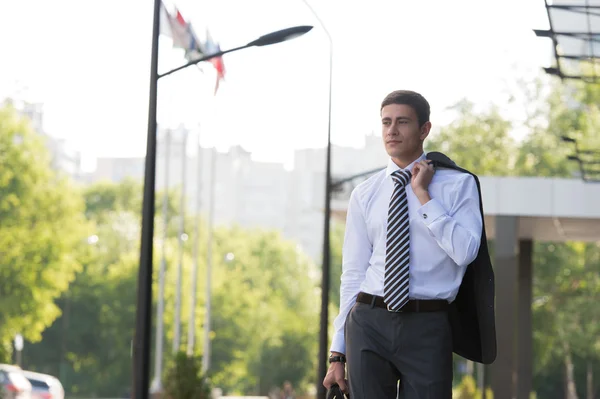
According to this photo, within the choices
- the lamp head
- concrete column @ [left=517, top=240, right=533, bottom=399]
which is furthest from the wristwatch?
concrete column @ [left=517, top=240, right=533, bottom=399]

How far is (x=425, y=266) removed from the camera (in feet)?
14.4

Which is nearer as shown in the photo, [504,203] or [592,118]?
[504,203]

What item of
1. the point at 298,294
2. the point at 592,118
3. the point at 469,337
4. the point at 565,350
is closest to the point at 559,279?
the point at 565,350

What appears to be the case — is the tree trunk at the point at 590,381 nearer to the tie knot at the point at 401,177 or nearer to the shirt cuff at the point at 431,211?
the tie knot at the point at 401,177

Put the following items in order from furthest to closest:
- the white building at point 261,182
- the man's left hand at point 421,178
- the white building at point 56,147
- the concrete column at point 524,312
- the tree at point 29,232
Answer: the white building at point 261,182, the white building at point 56,147, the tree at point 29,232, the concrete column at point 524,312, the man's left hand at point 421,178

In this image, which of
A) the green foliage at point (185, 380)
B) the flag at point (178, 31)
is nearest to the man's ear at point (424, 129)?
the green foliage at point (185, 380)

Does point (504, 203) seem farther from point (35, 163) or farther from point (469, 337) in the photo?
point (35, 163)

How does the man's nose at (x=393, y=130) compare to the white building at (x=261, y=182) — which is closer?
the man's nose at (x=393, y=130)

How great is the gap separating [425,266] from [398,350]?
13.0 inches

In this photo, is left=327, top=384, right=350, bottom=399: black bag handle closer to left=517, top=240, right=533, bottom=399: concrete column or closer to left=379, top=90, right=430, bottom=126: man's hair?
left=379, top=90, right=430, bottom=126: man's hair

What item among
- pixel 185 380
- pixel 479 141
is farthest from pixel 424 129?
pixel 479 141

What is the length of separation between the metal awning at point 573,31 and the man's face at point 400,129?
7.80 metres

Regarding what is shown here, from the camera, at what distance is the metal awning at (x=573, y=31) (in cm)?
1330

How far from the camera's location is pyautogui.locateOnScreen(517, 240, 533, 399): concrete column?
2959 centimetres
